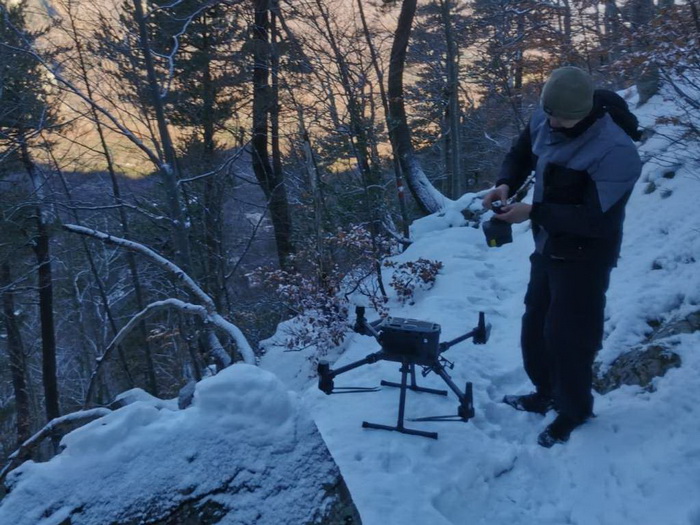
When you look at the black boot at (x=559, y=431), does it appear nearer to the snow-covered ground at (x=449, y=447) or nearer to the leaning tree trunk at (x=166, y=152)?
the snow-covered ground at (x=449, y=447)

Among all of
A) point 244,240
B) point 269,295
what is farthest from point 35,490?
point 244,240

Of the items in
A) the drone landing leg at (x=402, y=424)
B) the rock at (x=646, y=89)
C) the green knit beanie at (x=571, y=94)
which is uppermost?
the rock at (x=646, y=89)

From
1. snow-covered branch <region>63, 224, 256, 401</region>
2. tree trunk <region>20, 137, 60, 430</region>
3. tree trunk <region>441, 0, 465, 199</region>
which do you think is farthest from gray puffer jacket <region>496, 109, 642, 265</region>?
tree trunk <region>20, 137, 60, 430</region>

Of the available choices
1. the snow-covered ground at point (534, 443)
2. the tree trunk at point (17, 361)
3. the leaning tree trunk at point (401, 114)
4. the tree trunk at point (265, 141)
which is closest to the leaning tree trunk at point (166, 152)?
the tree trunk at point (265, 141)

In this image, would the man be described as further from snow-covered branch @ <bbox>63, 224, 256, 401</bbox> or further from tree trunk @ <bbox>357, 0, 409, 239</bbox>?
tree trunk @ <bbox>357, 0, 409, 239</bbox>

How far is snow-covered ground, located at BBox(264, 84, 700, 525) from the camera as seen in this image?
2.46m

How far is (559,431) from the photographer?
2.92 metres

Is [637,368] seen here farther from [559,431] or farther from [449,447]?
[449,447]

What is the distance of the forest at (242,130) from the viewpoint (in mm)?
7312

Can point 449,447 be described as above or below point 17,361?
above

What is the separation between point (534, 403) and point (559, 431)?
0.34 meters

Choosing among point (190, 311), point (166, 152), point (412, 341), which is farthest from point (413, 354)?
point (166, 152)

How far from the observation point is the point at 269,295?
36.6 feet

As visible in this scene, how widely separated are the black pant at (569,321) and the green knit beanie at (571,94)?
73cm
